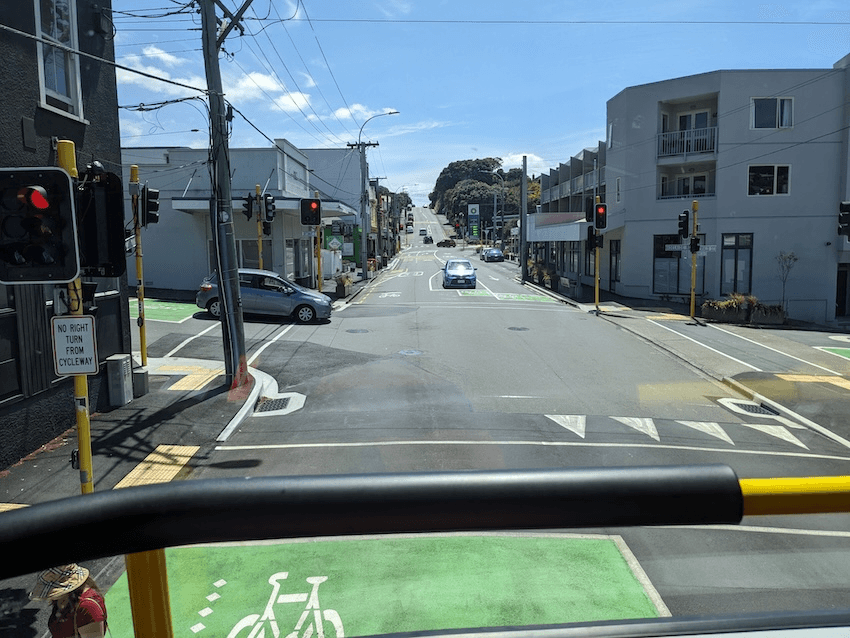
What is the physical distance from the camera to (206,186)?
34.0 meters

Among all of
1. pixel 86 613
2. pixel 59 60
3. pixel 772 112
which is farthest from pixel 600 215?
pixel 86 613

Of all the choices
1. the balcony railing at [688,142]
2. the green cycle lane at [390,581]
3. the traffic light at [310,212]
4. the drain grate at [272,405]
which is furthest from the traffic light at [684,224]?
the green cycle lane at [390,581]

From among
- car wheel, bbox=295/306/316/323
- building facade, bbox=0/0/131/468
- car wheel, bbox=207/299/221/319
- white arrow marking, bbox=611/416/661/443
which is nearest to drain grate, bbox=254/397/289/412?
building facade, bbox=0/0/131/468

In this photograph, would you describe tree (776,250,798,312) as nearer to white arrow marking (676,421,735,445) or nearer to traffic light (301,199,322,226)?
traffic light (301,199,322,226)

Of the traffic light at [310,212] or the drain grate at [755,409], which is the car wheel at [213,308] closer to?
the traffic light at [310,212]

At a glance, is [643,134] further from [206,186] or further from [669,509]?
[669,509]

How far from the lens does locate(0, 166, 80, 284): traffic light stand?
617 cm

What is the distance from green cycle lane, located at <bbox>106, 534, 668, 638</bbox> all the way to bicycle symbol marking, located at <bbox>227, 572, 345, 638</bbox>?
12mm

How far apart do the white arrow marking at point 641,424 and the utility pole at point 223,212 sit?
7638mm

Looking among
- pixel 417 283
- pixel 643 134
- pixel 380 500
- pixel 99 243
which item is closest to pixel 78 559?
pixel 380 500

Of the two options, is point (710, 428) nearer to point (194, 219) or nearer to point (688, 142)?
point (688, 142)

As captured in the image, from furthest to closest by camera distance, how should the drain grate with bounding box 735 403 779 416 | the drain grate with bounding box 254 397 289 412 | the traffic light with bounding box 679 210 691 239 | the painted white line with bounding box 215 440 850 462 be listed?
1. the traffic light with bounding box 679 210 691 239
2. the drain grate with bounding box 735 403 779 416
3. the drain grate with bounding box 254 397 289 412
4. the painted white line with bounding box 215 440 850 462

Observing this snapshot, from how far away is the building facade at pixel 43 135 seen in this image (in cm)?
982

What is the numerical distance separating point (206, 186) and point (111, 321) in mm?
22331
